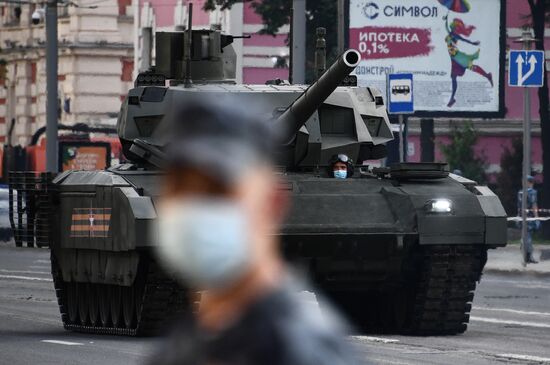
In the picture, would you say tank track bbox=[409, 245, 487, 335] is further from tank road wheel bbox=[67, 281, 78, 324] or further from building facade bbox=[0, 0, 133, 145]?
building facade bbox=[0, 0, 133, 145]

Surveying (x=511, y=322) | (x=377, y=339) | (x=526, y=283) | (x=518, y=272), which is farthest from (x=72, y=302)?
(x=518, y=272)

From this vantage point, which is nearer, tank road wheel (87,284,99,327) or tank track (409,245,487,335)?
tank track (409,245,487,335)

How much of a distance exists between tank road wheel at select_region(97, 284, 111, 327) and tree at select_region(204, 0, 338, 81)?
2339cm

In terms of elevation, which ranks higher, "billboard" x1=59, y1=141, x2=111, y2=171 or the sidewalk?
"billboard" x1=59, y1=141, x2=111, y2=171

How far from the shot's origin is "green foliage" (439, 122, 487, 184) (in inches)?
1665

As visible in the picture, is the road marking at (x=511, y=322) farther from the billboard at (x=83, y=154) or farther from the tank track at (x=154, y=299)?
the billboard at (x=83, y=154)

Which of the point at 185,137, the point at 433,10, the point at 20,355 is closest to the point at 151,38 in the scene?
the point at 433,10

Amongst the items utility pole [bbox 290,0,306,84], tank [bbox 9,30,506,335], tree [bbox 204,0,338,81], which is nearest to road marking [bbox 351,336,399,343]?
tank [bbox 9,30,506,335]

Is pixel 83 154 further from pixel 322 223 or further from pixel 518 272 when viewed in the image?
pixel 322 223

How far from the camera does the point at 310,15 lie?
40.5m

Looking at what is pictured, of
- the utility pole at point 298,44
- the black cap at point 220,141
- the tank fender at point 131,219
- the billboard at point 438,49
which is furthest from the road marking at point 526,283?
the black cap at point 220,141

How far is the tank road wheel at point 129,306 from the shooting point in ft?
52.1

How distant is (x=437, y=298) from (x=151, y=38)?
40.3m

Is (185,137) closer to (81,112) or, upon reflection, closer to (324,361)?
(324,361)
